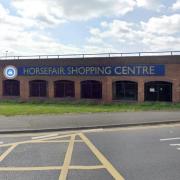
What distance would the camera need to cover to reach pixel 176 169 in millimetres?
8430

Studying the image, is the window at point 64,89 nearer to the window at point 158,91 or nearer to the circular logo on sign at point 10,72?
the circular logo on sign at point 10,72

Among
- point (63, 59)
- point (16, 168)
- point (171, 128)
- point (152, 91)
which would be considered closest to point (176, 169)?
point (16, 168)

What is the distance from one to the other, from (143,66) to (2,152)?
21.2m

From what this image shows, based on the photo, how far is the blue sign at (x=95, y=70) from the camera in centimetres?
3035

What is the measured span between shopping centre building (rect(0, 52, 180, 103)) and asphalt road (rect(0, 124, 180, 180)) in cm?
1543

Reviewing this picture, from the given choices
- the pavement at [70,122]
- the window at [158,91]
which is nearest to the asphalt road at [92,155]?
Answer: the pavement at [70,122]

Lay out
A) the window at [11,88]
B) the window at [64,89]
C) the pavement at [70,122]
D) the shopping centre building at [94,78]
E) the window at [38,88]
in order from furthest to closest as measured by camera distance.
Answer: the window at [11,88]
the window at [38,88]
the window at [64,89]
the shopping centre building at [94,78]
the pavement at [70,122]

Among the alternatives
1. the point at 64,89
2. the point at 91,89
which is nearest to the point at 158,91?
the point at 91,89

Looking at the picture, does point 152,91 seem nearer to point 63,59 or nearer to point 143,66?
point 143,66

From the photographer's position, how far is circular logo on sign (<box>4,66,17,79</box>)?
116 feet

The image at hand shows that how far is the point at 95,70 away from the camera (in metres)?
32.3

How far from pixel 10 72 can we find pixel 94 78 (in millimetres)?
8264

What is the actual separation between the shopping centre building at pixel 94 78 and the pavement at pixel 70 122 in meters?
10.6

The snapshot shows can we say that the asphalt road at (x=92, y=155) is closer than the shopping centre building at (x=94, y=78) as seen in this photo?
Yes
